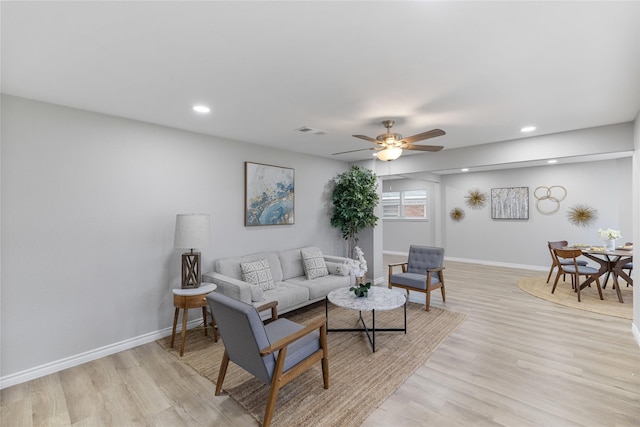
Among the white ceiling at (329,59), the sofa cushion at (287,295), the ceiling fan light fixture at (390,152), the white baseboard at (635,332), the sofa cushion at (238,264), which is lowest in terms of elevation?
the white baseboard at (635,332)

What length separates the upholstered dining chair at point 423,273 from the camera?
424 cm

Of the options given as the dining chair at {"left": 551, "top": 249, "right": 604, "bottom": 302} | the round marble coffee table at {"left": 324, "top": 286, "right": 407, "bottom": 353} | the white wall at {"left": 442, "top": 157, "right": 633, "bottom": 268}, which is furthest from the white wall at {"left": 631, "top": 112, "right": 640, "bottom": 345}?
the white wall at {"left": 442, "top": 157, "right": 633, "bottom": 268}

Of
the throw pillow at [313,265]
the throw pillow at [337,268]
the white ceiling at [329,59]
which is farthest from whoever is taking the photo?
the throw pillow at [337,268]

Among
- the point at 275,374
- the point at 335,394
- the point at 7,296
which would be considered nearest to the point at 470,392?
the point at 335,394

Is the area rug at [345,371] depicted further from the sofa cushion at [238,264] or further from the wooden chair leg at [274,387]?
the sofa cushion at [238,264]

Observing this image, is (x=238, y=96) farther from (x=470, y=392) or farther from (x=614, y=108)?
(x=614, y=108)

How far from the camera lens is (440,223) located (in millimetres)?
8422

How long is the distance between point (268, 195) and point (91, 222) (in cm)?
225

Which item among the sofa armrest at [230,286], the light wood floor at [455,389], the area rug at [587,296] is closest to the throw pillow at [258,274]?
the sofa armrest at [230,286]

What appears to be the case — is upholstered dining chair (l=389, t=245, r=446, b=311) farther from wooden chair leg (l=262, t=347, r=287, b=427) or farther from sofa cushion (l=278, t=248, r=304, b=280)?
wooden chair leg (l=262, t=347, r=287, b=427)

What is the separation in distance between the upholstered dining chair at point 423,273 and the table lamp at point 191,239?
9.17 ft

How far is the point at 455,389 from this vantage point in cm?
238

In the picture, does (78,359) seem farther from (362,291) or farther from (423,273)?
(423,273)

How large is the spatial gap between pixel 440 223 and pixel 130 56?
27.0 ft
